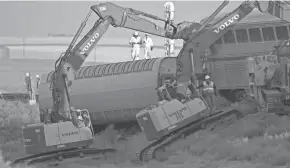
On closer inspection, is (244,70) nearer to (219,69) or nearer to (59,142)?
(219,69)

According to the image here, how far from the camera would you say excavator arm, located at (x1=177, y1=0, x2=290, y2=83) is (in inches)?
1478

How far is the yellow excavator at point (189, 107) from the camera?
33.1 metres

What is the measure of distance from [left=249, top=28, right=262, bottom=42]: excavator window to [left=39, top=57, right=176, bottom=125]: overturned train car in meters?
4.62

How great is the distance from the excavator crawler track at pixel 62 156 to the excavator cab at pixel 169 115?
2128 millimetres

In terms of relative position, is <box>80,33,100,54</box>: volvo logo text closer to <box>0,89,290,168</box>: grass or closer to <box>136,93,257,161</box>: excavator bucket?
<box>136,93,257,161</box>: excavator bucket

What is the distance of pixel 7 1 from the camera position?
162 meters

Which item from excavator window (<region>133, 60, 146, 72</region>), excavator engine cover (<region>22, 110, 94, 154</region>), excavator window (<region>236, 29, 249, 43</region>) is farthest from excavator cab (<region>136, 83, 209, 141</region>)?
excavator window (<region>236, 29, 249, 43</region>)

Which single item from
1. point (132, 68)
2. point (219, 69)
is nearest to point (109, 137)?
point (132, 68)

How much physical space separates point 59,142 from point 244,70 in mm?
10623

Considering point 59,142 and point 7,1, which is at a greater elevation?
point 7,1

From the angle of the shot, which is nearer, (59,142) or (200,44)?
(59,142)

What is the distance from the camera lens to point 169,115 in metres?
33.8

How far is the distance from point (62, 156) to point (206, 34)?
8.81 metres

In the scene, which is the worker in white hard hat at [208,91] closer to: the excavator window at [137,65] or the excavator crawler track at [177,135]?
the excavator crawler track at [177,135]
